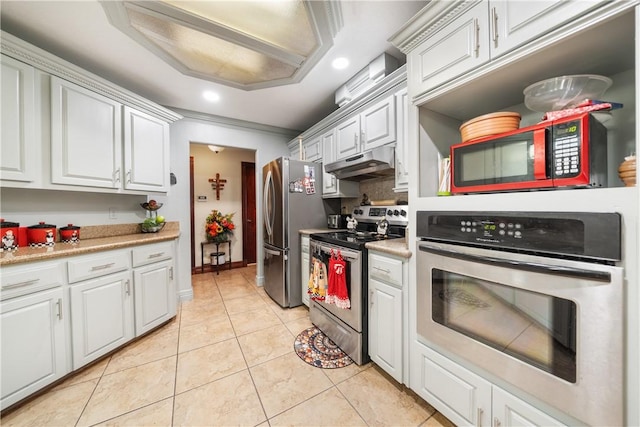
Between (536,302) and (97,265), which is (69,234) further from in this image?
(536,302)

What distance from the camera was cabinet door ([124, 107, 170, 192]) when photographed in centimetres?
221

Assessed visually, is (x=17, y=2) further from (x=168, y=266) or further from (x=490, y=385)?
(x=490, y=385)

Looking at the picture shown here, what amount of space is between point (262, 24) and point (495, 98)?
152cm

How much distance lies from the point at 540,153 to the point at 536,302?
58 cm

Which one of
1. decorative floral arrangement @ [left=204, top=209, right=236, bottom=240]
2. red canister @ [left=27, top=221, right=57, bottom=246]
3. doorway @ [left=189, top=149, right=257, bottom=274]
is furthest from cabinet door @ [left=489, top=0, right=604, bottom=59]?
decorative floral arrangement @ [left=204, top=209, right=236, bottom=240]

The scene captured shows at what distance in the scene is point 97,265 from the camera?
1.70m

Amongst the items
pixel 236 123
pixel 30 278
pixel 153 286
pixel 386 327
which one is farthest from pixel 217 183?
pixel 386 327

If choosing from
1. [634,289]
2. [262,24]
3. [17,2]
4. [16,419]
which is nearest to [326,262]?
[634,289]

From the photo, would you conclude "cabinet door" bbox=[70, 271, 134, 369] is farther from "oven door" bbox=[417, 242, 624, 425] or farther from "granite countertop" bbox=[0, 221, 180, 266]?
"oven door" bbox=[417, 242, 624, 425]

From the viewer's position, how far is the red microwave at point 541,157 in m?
0.81

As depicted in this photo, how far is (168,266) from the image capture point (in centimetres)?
229

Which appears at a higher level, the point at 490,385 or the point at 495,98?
the point at 495,98

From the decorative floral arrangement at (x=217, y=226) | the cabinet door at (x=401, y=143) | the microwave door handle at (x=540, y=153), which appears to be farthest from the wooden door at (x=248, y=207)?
the microwave door handle at (x=540, y=153)

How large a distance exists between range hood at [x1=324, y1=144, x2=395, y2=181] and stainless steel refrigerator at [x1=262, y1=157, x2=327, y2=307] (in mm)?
382
